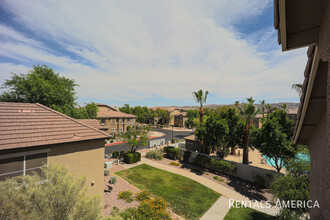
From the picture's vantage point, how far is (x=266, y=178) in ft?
47.7

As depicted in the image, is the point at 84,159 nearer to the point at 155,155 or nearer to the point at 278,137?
the point at 155,155

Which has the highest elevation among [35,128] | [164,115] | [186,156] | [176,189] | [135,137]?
[35,128]

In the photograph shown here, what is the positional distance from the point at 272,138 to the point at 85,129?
17.2m

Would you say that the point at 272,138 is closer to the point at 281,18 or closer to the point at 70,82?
the point at 281,18

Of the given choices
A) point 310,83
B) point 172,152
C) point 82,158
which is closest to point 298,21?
point 310,83

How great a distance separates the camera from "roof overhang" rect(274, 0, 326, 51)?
7.16 ft

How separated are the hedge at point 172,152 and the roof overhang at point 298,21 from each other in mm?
22098

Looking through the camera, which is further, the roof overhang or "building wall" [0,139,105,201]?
"building wall" [0,139,105,201]

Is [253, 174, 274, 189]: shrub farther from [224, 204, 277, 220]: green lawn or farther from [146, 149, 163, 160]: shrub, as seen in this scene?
[146, 149, 163, 160]: shrub

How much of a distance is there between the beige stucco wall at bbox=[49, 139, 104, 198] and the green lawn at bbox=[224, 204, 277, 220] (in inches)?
382

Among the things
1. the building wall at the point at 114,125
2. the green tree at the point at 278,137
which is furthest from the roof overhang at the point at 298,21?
the building wall at the point at 114,125

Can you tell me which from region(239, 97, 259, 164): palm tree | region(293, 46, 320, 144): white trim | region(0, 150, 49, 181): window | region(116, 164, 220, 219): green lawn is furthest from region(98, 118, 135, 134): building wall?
region(293, 46, 320, 144): white trim

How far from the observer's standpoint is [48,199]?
12.4ft

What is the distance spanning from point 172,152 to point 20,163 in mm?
19336
